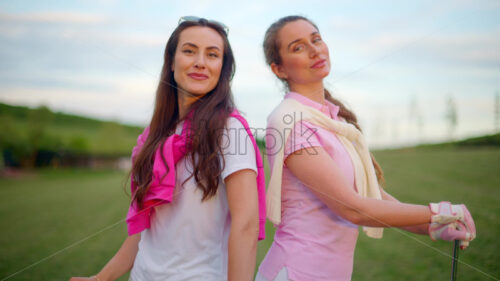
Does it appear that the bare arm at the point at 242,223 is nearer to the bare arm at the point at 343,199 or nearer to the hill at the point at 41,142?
the bare arm at the point at 343,199

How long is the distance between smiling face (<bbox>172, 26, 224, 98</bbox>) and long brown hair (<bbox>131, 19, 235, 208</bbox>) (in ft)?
0.15

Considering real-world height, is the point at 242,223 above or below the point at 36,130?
above

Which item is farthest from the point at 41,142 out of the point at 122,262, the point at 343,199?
the point at 343,199

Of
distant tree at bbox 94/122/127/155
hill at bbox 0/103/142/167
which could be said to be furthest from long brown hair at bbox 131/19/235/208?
distant tree at bbox 94/122/127/155

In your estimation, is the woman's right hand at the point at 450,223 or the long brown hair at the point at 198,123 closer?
the woman's right hand at the point at 450,223

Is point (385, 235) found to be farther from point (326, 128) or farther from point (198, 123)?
point (198, 123)

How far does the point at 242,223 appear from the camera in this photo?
1.33 m

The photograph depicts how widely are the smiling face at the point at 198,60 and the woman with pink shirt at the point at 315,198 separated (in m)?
0.33

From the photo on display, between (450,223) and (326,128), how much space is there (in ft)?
2.16

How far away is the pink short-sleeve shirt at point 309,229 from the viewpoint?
1453mm

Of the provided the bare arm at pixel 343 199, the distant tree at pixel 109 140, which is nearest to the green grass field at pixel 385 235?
the bare arm at pixel 343 199

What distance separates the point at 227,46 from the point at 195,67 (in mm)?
238

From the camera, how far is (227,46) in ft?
5.50

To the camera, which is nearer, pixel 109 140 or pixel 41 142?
pixel 41 142
